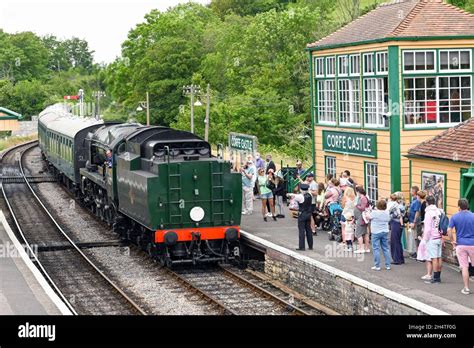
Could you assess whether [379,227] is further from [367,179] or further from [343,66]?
[343,66]

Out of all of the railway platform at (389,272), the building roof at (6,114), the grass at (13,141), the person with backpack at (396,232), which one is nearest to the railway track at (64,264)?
the railway platform at (389,272)

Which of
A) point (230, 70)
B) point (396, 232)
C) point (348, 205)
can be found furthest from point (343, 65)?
point (230, 70)

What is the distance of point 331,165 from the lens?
2547 centimetres

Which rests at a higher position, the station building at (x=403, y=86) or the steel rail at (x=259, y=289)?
the station building at (x=403, y=86)

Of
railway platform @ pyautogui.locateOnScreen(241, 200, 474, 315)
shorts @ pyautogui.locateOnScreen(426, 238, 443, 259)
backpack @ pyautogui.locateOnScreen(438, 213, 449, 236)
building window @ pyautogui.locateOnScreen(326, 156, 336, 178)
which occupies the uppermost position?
building window @ pyautogui.locateOnScreen(326, 156, 336, 178)

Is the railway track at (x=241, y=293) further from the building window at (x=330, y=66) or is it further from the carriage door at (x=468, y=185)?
the building window at (x=330, y=66)

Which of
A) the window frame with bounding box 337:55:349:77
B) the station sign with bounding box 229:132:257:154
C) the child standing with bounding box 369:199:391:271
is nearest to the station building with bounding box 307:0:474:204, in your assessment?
the window frame with bounding box 337:55:349:77

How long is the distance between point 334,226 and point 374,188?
2.47 m

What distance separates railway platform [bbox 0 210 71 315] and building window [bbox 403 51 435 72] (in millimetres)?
9750

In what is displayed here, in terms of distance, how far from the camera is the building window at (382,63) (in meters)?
22.0

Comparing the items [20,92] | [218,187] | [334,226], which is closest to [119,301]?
[218,187]

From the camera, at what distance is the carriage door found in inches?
688

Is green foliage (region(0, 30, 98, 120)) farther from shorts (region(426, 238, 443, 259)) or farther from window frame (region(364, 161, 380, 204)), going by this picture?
shorts (region(426, 238, 443, 259))
